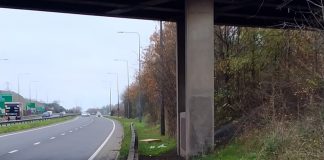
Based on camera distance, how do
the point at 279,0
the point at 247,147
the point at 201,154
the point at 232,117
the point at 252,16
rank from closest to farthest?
the point at 247,147, the point at 201,154, the point at 279,0, the point at 252,16, the point at 232,117

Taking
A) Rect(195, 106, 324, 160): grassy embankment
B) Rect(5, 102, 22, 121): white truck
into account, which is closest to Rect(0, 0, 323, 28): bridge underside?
Rect(195, 106, 324, 160): grassy embankment

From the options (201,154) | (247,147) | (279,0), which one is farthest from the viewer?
(279,0)

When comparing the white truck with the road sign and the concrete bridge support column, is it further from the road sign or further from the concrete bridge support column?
the concrete bridge support column

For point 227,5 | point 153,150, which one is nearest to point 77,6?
point 227,5

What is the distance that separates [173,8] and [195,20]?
2.55 metres

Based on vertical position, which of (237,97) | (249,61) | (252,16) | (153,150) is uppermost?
(252,16)

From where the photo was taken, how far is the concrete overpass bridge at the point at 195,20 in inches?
722

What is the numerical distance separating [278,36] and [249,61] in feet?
5.77

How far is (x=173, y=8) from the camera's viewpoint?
68.4ft

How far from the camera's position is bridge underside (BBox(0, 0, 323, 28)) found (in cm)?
1962

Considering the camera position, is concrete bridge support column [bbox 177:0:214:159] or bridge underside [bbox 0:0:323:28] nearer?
concrete bridge support column [bbox 177:0:214:159]

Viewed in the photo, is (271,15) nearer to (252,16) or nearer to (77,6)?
(252,16)

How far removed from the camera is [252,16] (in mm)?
21922

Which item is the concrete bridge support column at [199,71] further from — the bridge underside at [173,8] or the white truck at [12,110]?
the white truck at [12,110]
